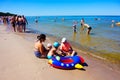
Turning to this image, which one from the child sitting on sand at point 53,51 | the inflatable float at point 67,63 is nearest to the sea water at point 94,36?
the child sitting on sand at point 53,51

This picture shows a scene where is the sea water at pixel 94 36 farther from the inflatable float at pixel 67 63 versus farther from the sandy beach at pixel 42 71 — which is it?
the inflatable float at pixel 67 63

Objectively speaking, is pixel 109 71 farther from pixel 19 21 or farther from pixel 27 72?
Answer: pixel 19 21

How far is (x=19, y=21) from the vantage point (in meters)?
20.0

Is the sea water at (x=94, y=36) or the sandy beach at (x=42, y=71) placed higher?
the sandy beach at (x=42, y=71)

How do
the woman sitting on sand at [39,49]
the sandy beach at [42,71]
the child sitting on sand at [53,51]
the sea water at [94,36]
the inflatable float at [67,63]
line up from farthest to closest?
the sea water at [94,36]
the woman sitting on sand at [39,49]
the child sitting on sand at [53,51]
the inflatable float at [67,63]
the sandy beach at [42,71]

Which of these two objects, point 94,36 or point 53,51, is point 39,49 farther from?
point 94,36

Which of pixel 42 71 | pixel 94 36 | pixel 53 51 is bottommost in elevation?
pixel 94 36

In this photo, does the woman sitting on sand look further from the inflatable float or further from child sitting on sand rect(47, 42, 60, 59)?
the inflatable float

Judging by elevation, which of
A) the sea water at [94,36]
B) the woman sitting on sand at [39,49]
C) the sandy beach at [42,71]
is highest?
the woman sitting on sand at [39,49]

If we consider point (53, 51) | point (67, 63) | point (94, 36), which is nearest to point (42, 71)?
point (67, 63)

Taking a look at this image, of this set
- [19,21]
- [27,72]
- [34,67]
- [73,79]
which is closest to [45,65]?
[34,67]

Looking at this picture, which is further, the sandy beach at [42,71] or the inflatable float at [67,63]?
the inflatable float at [67,63]

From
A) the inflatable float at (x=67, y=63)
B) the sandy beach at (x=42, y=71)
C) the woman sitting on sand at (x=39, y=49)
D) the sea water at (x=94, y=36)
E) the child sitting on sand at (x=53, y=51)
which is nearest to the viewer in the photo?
the sandy beach at (x=42, y=71)

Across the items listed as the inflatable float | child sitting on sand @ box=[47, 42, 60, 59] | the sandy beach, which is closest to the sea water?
the sandy beach
